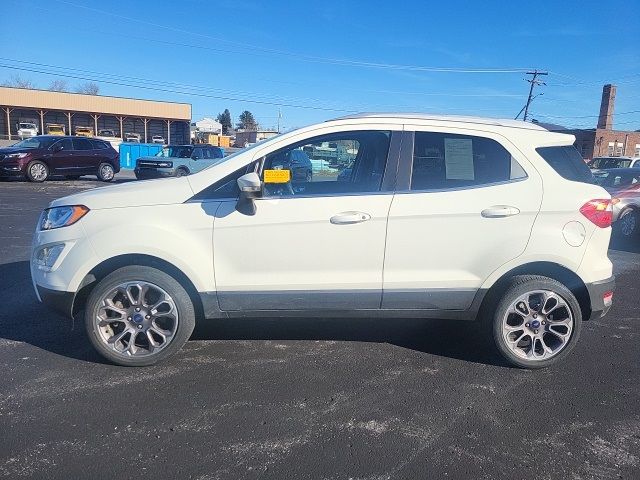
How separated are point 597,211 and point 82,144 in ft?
67.9

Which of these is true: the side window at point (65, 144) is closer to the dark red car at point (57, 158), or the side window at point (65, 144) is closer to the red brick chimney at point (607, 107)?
the dark red car at point (57, 158)

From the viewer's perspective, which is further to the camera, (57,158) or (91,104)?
(91,104)

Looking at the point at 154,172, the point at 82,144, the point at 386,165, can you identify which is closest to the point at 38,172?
the point at 82,144

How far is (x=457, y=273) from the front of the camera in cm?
381

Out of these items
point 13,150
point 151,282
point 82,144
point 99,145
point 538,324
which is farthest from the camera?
point 99,145

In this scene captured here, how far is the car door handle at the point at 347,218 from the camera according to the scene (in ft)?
12.1

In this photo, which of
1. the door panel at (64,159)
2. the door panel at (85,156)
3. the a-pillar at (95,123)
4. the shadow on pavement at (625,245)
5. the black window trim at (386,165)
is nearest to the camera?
the black window trim at (386,165)

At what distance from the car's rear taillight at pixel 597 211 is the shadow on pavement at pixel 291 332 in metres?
1.34

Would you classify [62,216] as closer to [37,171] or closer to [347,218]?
[347,218]

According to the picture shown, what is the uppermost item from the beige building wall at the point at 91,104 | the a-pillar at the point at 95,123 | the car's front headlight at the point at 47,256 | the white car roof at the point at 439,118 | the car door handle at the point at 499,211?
the beige building wall at the point at 91,104

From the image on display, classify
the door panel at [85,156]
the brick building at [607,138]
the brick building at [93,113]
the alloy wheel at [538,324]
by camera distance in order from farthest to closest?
the brick building at [93,113]
the brick building at [607,138]
the door panel at [85,156]
the alloy wheel at [538,324]

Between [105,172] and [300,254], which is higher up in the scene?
[300,254]

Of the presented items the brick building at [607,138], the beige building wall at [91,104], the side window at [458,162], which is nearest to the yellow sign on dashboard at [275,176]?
the side window at [458,162]

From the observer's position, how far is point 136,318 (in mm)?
3705
